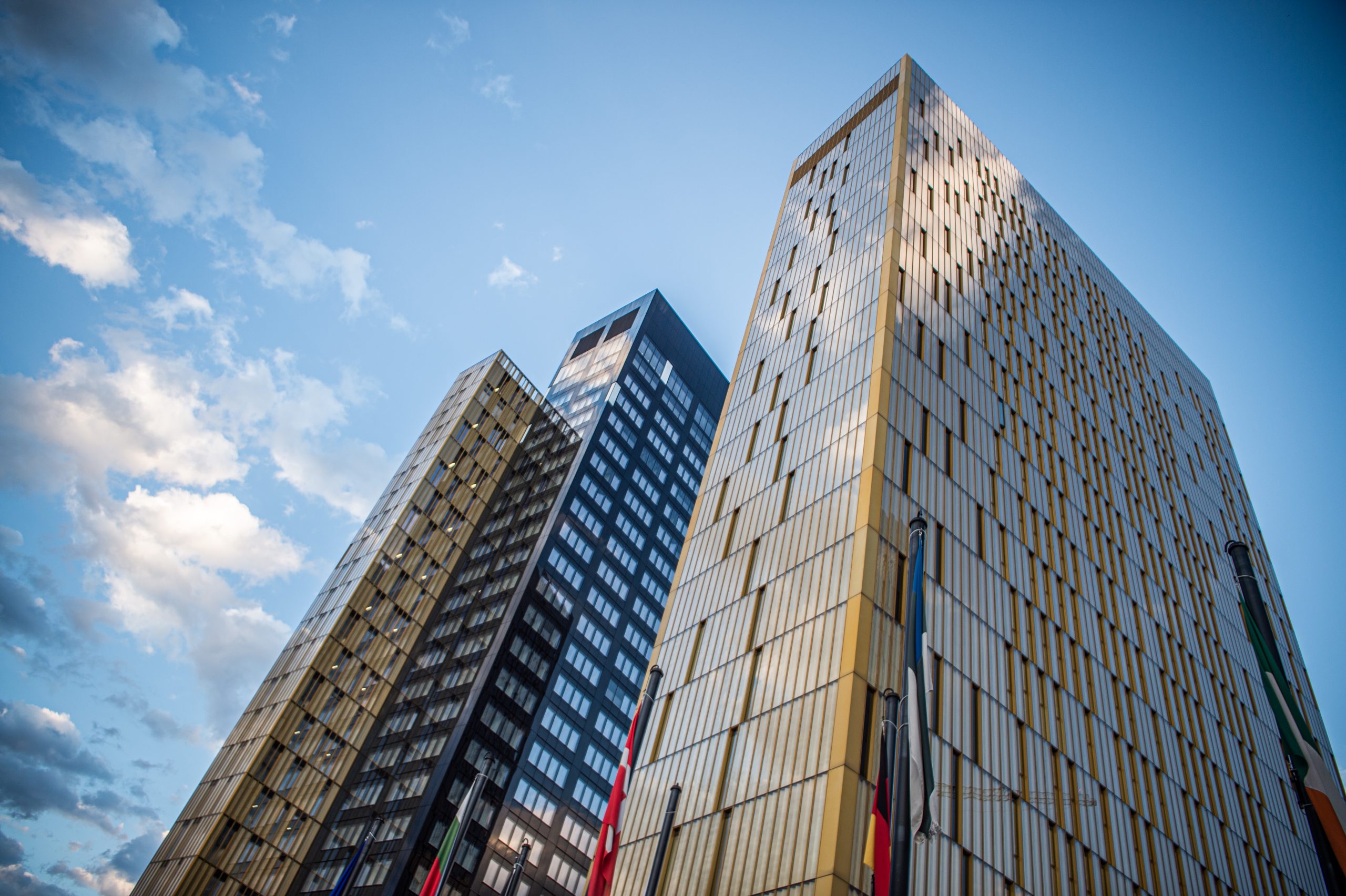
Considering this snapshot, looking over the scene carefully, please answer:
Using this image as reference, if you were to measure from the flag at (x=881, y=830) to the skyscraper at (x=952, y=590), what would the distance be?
631 centimetres

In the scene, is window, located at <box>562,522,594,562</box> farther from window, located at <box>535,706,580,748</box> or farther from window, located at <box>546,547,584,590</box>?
window, located at <box>535,706,580,748</box>

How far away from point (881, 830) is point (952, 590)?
17770 mm

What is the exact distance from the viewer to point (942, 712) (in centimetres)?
3000

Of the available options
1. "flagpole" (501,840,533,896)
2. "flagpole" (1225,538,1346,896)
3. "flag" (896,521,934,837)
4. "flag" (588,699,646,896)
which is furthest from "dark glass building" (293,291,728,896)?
"flagpole" (1225,538,1346,896)

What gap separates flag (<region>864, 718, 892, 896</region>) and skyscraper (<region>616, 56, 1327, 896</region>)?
6.31 m

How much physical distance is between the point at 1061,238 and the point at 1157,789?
153 ft

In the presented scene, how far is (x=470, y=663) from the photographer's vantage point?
257 feet

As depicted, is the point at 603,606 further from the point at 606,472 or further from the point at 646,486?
the point at 646,486

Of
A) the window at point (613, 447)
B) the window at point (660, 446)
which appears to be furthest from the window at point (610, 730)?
the window at point (660, 446)

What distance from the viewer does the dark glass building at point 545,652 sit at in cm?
6888

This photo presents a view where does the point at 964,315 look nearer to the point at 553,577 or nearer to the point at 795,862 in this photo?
the point at 795,862

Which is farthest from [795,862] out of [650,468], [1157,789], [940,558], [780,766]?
[650,468]

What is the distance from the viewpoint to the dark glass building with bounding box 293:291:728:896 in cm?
6888

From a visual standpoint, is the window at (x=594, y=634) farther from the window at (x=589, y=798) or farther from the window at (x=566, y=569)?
the window at (x=589, y=798)
